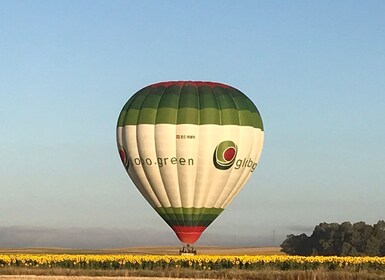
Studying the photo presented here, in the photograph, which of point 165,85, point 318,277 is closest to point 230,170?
point 165,85

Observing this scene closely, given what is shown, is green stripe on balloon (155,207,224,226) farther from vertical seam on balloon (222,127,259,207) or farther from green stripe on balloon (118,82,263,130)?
green stripe on balloon (118,82,263,130)

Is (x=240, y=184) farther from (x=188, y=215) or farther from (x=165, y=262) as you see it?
(x=165, y=262)

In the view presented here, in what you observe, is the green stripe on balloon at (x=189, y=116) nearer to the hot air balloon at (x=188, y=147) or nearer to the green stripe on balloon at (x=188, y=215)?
the hot air balloon at (x=188, y=147)

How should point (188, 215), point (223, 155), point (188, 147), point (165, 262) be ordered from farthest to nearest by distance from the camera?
point (188, 215) → point (223, 155) → point (188, 147) → point (165, 262)

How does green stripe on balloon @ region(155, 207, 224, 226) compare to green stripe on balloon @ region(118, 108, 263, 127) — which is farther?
green stripe on balloon @ region(155, 207, 224, 226)

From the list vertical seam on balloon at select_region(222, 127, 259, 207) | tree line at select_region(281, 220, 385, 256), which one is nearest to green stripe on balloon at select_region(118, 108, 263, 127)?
vertical seam on balloon at select_region(222, 127, 259, 207)

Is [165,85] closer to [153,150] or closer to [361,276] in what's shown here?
[153,150]

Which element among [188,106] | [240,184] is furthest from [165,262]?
[188,106]
